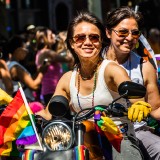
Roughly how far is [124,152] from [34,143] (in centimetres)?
63

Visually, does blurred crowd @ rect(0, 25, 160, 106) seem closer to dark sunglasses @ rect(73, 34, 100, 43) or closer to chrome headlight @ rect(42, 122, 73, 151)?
dark sunglasses @ rect(73, 34, 100, 43)

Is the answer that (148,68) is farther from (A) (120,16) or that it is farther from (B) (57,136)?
(B) (57,136)

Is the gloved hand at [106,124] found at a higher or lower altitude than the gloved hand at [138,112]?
lower

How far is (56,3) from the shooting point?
33.9 meters

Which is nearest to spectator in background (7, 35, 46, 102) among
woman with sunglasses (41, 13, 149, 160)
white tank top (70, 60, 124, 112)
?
woman with sunglasses (41, 13, 149, 160)

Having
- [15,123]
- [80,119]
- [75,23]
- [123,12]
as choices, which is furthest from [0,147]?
[123,12]

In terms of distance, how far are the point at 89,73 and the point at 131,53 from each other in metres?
0.72

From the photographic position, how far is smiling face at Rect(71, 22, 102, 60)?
3.62 metres

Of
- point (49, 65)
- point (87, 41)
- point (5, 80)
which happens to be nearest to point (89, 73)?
point (87, 41)

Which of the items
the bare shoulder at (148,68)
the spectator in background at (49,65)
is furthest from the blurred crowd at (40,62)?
the bare shoulder at (148,68)

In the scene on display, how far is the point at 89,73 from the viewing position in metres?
3.66

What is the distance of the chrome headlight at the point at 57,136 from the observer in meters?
2.92

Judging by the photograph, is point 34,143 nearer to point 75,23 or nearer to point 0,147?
point 0,147

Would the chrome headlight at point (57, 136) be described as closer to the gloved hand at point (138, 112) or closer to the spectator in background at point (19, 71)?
the gloved hand at point (138, 112)
